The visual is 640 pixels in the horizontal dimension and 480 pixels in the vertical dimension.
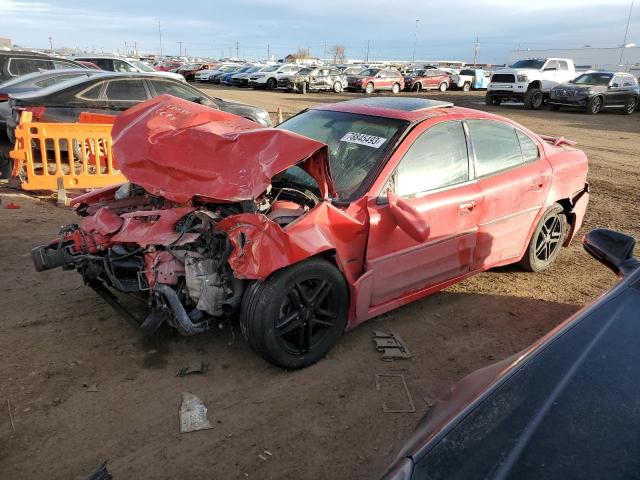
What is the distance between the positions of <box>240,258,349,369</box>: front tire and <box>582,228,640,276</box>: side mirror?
60.0 inches

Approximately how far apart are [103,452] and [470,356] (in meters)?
2.52

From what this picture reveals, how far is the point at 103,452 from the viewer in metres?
2.69

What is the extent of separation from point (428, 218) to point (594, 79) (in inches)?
837

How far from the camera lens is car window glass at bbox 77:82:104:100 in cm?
823

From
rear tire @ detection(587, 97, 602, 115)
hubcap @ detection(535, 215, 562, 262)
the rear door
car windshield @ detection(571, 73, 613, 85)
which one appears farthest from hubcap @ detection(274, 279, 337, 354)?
car windshield @ detection(571, 73, 613, 85)

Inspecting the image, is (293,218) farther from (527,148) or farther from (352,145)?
(527,148)

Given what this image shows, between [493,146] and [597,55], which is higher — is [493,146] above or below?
below

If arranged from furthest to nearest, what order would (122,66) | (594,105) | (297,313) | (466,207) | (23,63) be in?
(594,105)
(122,66)
(23,63)
(466,207)
(297,313)

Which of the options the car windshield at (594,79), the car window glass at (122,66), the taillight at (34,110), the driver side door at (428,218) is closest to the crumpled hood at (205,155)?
the driver side door at (428,218)

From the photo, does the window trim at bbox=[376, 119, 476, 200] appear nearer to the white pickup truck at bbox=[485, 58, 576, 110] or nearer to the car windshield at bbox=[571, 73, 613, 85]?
the white pickup truck at bbox=[485, 58, 576, 110]

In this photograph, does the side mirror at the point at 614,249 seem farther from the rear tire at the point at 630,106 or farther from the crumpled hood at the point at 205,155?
the rear tire at the point at 630,106

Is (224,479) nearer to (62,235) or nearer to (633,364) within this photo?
(633,364)

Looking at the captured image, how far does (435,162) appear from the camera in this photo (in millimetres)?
3924

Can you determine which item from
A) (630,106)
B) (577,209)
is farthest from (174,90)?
(630,106)
